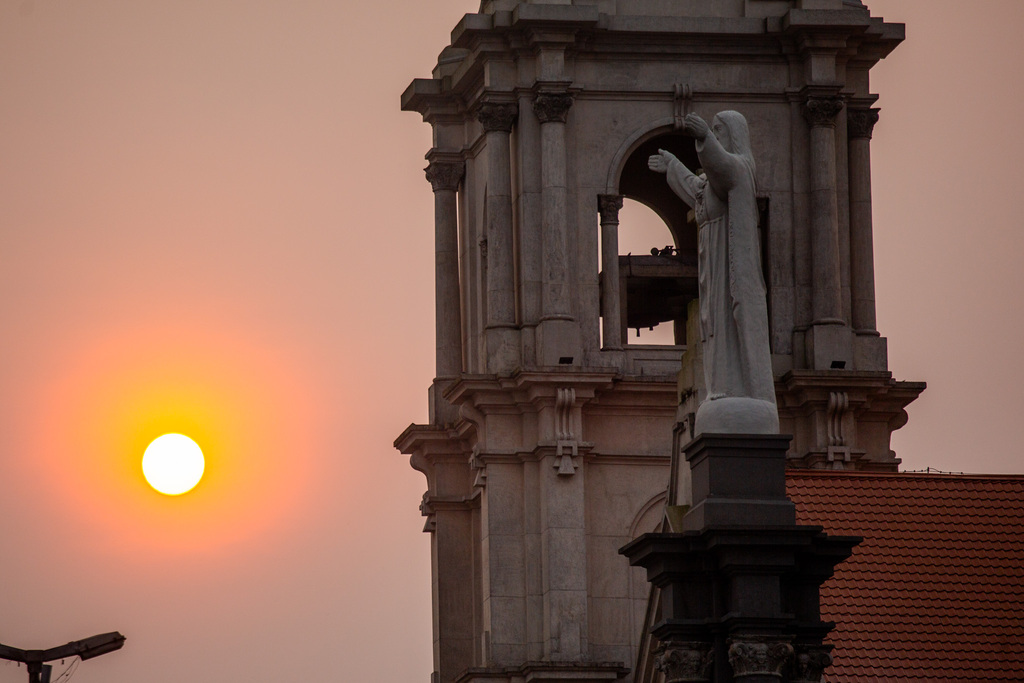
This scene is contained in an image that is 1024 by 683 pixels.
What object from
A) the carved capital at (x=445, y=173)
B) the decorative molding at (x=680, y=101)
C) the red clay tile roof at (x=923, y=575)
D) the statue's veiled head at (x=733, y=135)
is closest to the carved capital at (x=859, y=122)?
the decorative molding at (x=680, y=101)

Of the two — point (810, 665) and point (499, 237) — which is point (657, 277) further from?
point (810, 665)

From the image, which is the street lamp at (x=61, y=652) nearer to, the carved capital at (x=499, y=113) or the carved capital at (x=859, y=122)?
the carved capital at (x=499, y=113)

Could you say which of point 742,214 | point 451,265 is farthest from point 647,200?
point 742,214

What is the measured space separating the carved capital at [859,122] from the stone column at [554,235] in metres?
5.20

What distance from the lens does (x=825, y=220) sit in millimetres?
60500

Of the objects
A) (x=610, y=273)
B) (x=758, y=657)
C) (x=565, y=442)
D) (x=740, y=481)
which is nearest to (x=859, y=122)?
(x=610, y=273)

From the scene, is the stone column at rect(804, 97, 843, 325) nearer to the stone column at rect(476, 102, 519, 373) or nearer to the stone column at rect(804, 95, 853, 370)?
the stone column at rect(804, 95, 853, 370)

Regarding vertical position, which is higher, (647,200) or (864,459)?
(647,200)

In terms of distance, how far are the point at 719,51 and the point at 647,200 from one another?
448 cm

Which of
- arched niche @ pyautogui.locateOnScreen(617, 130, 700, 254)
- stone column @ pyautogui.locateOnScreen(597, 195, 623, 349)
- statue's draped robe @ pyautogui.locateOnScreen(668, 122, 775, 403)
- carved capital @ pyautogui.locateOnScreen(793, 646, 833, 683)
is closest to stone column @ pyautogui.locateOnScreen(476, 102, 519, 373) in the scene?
stone column @ pyautogui.locateOnScreen(597, 195, 623, 349)

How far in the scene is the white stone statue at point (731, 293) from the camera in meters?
41.1

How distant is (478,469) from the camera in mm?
59562

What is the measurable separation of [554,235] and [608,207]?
3.95ft

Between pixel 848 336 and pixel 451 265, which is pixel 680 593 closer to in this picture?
pixel 848 336
